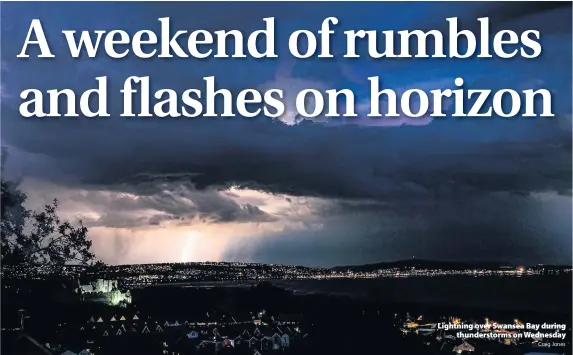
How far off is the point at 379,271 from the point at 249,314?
1.83 m

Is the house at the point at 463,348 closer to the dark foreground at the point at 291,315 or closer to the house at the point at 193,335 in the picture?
the dark foreground at the point at 291,315

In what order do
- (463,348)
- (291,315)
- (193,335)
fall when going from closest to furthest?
(463,348) < (193,335) < (291,315)

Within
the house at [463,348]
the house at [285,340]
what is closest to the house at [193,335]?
the house at [285,340]

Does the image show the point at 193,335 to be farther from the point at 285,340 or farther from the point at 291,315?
the point at 291,315

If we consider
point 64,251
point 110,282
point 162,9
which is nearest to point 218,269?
point 110,282

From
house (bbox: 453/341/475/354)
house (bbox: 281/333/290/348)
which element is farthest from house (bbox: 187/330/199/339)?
house (bbox: 453/341/475/354)

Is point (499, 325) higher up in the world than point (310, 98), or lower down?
lower down

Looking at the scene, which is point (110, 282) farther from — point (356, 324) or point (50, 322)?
point (356, 324)

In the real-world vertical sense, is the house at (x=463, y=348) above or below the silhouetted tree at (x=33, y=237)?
below

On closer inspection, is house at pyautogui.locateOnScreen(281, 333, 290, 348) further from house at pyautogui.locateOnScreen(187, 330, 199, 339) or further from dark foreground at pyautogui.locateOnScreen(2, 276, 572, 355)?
house at pyautogui.locateOnScreen(187, 330, 199, 339)

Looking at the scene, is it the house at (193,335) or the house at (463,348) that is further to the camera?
the house at (193,335)

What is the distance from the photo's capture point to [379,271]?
326 inches

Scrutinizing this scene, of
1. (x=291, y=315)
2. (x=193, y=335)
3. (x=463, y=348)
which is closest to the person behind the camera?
(x=463, y=348)

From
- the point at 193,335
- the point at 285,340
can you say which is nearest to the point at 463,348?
the point at 285,340
